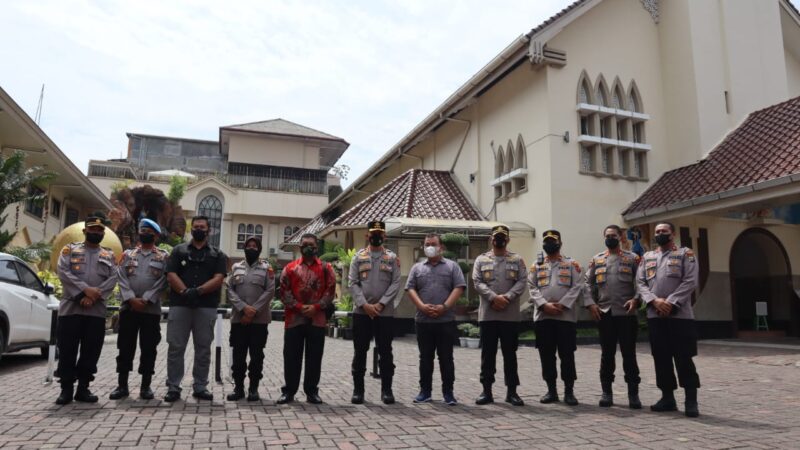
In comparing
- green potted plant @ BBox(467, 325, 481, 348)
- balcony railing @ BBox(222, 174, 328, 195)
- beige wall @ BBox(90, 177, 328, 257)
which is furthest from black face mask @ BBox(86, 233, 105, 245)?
balcony railing @ BBox(222, 174, 328, 195)

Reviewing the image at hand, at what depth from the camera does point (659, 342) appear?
582cm

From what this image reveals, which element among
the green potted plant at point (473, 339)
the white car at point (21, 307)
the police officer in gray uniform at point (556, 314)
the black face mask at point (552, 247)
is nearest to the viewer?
the police officer in gray uniform at point (556, 314)

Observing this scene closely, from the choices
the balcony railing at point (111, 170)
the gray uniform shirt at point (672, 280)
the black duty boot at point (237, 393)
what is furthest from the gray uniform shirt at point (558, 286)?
the balcony railing at point (111, 170)

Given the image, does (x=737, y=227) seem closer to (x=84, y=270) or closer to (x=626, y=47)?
(x=626, y=47)

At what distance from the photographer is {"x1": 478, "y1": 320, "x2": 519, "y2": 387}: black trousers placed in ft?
19.9

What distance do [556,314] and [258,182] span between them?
112 feet

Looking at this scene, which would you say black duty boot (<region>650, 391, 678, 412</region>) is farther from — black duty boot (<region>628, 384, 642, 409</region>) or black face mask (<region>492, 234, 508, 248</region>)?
black face mask (<region>492, 234, 508, 248</region>)

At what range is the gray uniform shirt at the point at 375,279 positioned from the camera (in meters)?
6.21

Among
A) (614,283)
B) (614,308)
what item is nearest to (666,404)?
(614,308)

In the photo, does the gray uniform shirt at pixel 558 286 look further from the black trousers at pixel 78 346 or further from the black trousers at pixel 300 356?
the black trousers at pixel 78 346

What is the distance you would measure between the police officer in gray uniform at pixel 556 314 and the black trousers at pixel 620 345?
0.32 m

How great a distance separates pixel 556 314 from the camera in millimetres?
6203

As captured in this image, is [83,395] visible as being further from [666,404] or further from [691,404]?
[691,404]

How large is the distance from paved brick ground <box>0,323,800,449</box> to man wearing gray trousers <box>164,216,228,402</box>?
12.0 inches
